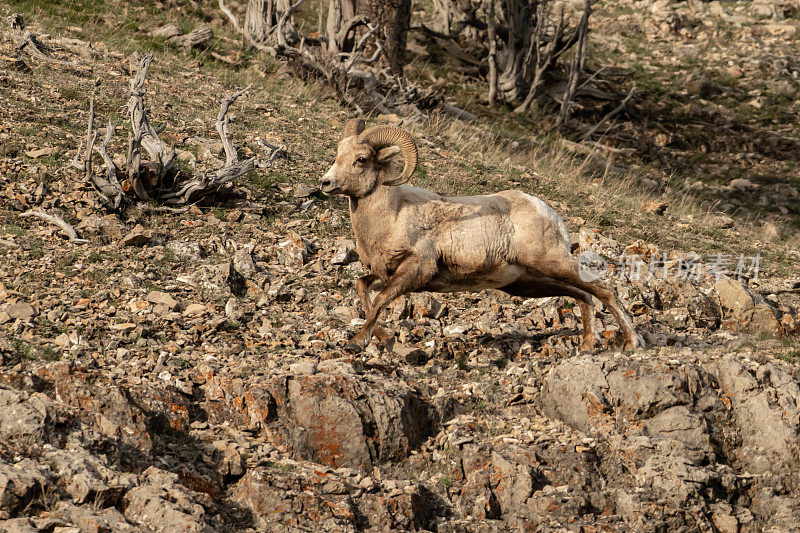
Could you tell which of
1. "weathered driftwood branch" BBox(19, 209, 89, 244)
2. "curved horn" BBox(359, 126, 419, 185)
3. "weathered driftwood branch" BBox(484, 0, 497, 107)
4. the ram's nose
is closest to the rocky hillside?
"weathered driftwood branch" BBox(19, 209, 89, 244)

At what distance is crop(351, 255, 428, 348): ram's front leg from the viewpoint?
7773mm

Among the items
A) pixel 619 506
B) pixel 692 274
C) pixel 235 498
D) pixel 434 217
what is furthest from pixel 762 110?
pixel 235 498

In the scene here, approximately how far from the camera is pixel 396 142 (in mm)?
7746

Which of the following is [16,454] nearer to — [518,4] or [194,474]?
[194,474]

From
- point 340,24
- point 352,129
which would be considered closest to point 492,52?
point 340,24

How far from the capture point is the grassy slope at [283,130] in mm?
12008

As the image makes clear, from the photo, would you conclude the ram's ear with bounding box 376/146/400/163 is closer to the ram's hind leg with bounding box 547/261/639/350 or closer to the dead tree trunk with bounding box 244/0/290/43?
the ram's hind leg with bounding box 547/261/639/350

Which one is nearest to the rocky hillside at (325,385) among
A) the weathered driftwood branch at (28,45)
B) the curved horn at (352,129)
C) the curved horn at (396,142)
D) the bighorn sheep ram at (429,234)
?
the bighorn sheep ram at (429,234)

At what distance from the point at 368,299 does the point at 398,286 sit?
0.53 meters

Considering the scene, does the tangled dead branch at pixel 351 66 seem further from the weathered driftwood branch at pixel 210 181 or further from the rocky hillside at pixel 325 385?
the weathered driftwood branch at pixel 210 181

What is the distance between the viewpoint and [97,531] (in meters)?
4.97

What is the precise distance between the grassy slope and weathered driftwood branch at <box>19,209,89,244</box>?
28 centimetres

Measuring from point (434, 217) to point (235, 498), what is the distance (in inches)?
125

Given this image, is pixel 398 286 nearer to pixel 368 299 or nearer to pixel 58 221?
pixel 368 299
